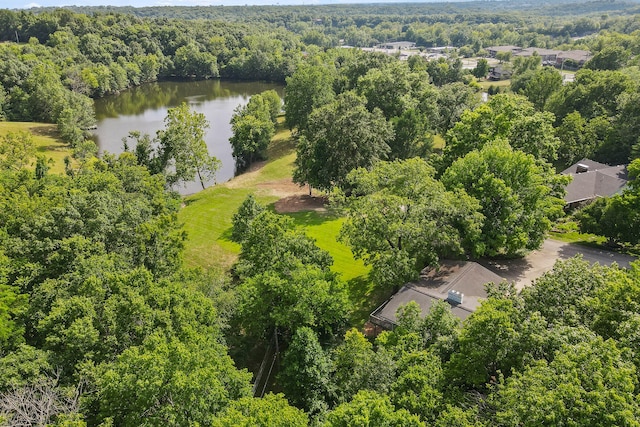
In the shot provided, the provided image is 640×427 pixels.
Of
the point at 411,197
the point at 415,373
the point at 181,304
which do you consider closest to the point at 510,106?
the point at 411,197

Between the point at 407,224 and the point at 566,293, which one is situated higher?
the point at 566,293

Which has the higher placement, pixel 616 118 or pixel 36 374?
pixel 616 118

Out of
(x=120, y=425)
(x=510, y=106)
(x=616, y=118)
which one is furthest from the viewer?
(x=616, y=118)

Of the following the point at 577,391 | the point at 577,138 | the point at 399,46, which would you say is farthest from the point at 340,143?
the point at 399,46

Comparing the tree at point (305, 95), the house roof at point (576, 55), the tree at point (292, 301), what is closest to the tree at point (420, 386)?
the tree at point (292, 301)

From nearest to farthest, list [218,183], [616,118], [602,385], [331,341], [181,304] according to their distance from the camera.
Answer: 1. [602,385]
2. [181,304]
3. [331,341]
4. [616,118]
5. [218,183]

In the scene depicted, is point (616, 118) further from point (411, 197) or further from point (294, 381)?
point (294, 381)

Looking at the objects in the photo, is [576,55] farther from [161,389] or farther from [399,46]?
[161,389]

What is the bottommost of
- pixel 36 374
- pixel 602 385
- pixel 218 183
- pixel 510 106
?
pixel 218 183
